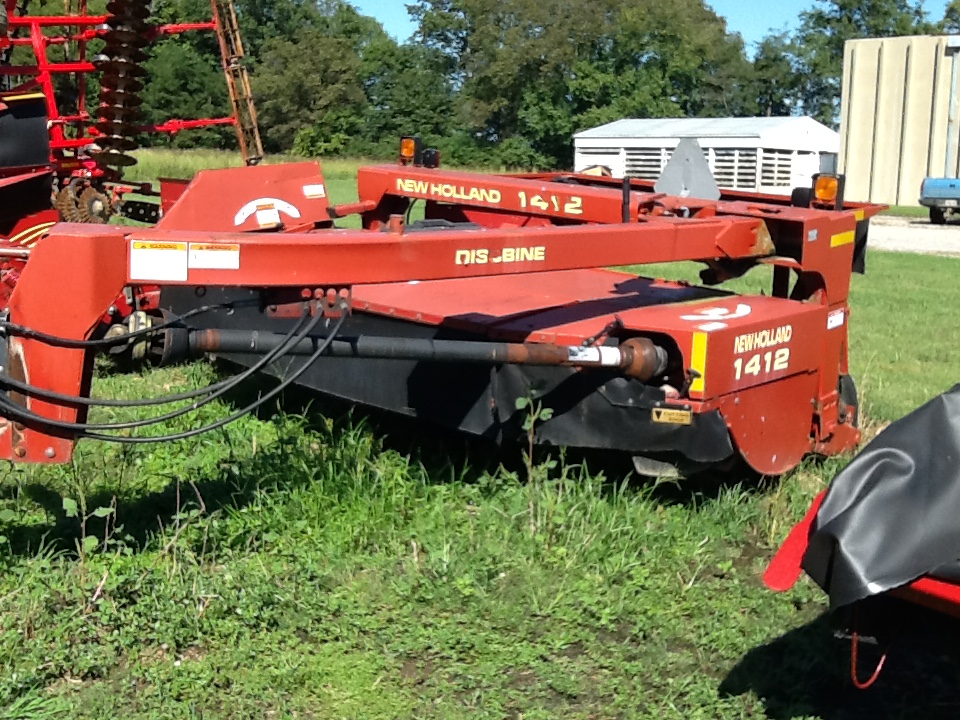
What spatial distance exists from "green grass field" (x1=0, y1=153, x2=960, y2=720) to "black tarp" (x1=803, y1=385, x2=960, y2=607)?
1.01 meters

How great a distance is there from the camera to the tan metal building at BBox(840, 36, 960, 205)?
115ft

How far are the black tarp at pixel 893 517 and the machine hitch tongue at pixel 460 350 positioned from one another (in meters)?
1.54

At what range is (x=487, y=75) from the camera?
64500 millimetres

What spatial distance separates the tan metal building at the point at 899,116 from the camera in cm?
3503

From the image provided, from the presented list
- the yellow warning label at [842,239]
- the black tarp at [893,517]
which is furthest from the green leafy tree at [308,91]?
the black tarp at [893,517]

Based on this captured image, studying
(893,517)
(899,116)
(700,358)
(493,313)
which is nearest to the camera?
(893,517)

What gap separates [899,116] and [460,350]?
116ft

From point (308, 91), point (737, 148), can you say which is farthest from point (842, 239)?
point (308, 91)

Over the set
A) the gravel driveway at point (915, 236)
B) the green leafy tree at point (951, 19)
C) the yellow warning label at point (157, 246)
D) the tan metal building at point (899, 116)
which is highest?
the green leafy tree at point (951, 19)

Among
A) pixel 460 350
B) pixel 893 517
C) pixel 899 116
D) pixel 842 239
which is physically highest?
pixel 899 116

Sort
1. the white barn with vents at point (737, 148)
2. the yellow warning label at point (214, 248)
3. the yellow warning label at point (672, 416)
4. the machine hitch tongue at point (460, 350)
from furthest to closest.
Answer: the white barn with vents at point (737, 148)
the yellow warning label at point (672, 416)
the machine hitch tongue at point (460, 350)
the yellow warning label at point (214, 248)

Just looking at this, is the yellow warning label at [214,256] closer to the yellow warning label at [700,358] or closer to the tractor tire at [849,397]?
the yellow warning label at [700,358]

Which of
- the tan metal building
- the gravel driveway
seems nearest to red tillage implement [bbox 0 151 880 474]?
the gravel driveway

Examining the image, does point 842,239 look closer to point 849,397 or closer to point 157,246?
point 849,397
